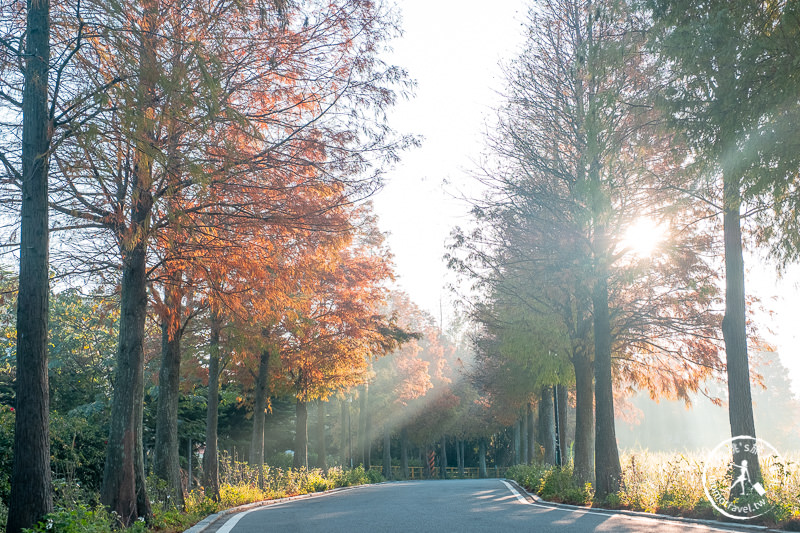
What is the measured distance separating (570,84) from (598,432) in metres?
8.68

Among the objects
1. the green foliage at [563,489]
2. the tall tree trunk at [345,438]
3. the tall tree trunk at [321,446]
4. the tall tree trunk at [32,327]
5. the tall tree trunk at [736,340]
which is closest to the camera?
the tall tree trunk at [32,327]

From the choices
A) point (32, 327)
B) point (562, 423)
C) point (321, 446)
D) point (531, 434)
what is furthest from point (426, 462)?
point (32, 327)

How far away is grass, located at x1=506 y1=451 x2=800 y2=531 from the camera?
394 inches

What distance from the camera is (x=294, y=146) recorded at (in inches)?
425

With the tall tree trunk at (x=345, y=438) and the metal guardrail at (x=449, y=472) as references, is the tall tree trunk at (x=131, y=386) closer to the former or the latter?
the tall tree trunk at (x=345, y=438)

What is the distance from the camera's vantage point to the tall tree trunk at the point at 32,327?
7.69 metres

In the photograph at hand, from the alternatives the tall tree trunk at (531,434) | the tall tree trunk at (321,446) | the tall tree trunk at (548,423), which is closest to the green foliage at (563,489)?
the tall tree trunk at (548,423)

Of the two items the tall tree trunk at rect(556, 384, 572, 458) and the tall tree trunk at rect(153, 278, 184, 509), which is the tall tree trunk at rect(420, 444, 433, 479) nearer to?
the tall tree trunk at rect(556, 384, 572, 458)

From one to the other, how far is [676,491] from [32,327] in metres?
10.8

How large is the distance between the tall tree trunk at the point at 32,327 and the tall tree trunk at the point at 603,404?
443 inches

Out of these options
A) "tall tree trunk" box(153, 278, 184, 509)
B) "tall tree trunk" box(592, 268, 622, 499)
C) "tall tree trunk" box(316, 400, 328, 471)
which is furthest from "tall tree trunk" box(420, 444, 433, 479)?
"tall tree trunk" box(153, 278, 184, 509)

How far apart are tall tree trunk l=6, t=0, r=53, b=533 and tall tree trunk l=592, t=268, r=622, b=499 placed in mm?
11260

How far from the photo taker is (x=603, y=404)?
53.7ft

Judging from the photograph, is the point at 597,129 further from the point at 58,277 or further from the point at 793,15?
the point at 58,277
